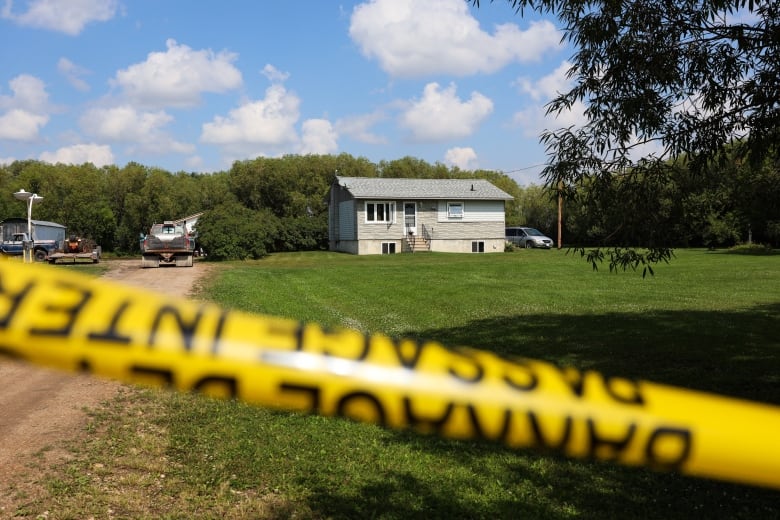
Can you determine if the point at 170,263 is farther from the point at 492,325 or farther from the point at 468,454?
the point at 468,454

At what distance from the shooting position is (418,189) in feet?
150

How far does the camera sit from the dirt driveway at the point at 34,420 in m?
5.01

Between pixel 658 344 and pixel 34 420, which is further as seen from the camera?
pixel 658 344

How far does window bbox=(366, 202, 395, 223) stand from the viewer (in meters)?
43.9

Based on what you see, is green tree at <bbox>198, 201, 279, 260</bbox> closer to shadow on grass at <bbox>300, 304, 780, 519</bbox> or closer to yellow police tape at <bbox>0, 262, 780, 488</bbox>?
shadow on grass at <bbox>300, 304, 780, 519</bbox>

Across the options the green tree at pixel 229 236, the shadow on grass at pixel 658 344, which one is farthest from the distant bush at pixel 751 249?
the green tree at pixel 229 236

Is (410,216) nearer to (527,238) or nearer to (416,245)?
(416,245)

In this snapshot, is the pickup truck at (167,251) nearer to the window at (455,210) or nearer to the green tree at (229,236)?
the green tree at (229,236)

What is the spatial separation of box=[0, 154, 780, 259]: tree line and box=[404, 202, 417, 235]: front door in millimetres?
7922

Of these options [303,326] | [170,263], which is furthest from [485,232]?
[303,326]

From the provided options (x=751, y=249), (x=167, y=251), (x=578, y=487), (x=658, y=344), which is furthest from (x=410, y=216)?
(x=578, y=487)

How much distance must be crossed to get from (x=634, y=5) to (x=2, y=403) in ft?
28.0

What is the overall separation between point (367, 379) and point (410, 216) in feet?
145

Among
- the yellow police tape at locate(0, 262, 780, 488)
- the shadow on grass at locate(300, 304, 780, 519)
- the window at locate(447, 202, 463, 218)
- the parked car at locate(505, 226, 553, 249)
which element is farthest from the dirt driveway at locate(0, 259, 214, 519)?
the parked car at locate(505, 226, 553, 249)
